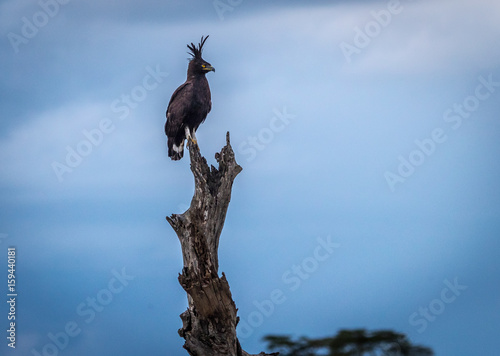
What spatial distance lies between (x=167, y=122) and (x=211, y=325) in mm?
5051

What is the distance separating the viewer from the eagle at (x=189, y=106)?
497 inches

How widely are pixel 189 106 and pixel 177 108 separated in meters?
0.29

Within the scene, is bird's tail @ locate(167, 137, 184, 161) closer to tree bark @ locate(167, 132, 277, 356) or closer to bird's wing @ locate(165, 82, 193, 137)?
bird's wing @ locate(165, 82, 193, 137)

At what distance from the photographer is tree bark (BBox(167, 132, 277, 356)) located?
951cm

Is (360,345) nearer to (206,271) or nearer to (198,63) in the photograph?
(206,271)

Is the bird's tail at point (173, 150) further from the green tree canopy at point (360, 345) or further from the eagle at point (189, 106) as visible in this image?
the green tree canopy at point (360, 345)

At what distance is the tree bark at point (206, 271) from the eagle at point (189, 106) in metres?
2.38

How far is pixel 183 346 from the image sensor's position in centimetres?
970

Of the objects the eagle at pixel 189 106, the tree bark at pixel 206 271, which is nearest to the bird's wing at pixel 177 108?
the eagle at pixel 189 106

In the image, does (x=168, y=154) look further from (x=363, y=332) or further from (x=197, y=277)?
(x=363, y=332)

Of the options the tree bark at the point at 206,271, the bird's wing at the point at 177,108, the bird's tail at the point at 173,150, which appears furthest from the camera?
the bird's tail at the point at 173,150

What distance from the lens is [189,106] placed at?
41.2 ft

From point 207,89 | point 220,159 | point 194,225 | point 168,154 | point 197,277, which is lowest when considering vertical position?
point 197,277

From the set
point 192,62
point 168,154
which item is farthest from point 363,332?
point 192,62
